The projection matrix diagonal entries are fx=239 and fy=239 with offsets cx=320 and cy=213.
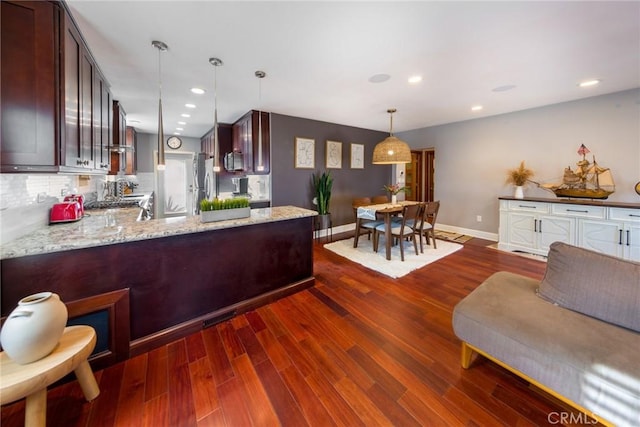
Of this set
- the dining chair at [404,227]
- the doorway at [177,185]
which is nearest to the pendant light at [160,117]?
the dining chair at [404,227]

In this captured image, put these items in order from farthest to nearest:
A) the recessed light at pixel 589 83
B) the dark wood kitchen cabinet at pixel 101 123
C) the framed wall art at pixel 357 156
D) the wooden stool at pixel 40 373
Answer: the framed wall art at pixel 357 156
the recessed light at pixel 589 83
the dark wood kitchen cabinet at pixel 101 123
the wooden stool at pixel 40 373

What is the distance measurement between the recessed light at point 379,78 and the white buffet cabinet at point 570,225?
10.0 feet

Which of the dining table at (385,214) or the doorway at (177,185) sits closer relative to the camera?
the dining table at (385,214)

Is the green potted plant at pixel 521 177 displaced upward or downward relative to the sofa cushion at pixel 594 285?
upward

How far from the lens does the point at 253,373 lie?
5.23 feet

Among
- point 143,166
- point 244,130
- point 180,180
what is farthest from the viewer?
point 180,180

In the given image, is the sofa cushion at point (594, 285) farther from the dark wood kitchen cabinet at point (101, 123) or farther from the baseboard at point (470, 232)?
the dark wood kitchen cabinet at point (101, 123)

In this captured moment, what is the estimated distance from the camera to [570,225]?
3529 mm

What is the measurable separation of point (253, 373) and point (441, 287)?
7.23 feet

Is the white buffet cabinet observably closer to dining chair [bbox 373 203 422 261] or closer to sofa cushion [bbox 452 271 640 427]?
dining chair [bbox 373 203 422 261]

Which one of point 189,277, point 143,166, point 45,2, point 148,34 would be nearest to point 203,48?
point 148,34

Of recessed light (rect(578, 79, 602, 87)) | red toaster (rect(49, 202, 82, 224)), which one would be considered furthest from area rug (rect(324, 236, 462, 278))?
red toaster (rect(49, 202, 82, 224))

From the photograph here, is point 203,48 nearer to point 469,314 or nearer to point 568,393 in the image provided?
point 469,314

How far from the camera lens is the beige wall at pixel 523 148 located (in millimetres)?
3400
